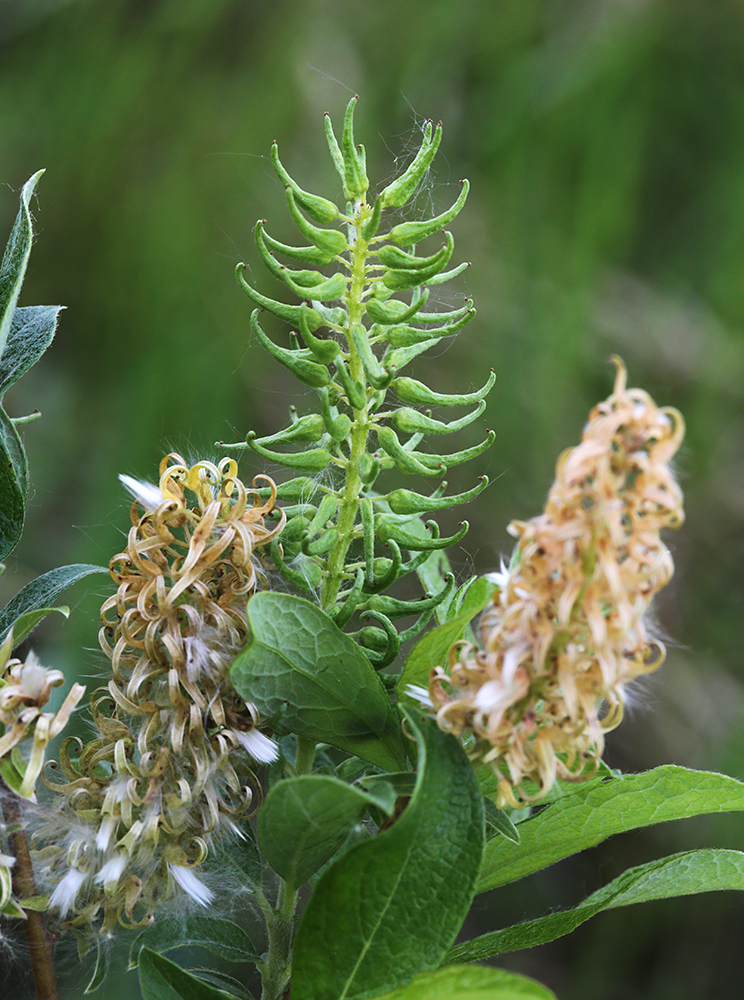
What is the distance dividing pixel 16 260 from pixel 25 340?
0.07 metres

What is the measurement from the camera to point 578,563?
33cm

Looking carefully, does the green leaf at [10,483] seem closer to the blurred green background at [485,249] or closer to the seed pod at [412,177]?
the seed pod at [412,177]

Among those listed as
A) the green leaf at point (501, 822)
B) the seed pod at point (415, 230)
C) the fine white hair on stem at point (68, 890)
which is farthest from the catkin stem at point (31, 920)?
the seed pod at point (415, 230)

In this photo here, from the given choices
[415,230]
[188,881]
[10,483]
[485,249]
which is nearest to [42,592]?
[10,483]

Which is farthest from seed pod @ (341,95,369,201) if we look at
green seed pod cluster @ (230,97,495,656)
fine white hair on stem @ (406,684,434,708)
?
fine white hair on stem @ (406,684,434,708)

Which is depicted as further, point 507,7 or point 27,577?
point 507,7

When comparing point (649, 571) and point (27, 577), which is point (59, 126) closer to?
point (27, 577)

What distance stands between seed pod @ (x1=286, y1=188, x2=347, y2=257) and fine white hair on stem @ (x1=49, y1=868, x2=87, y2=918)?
311 millimetres

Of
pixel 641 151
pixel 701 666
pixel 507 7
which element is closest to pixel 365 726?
pixel 701 666

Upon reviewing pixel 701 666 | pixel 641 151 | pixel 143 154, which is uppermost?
pixel 641 151

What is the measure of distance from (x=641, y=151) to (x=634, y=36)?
24cm

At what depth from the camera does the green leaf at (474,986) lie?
1.11 ft

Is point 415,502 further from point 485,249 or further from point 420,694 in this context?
point 485,249

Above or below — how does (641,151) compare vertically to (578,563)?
A: above
